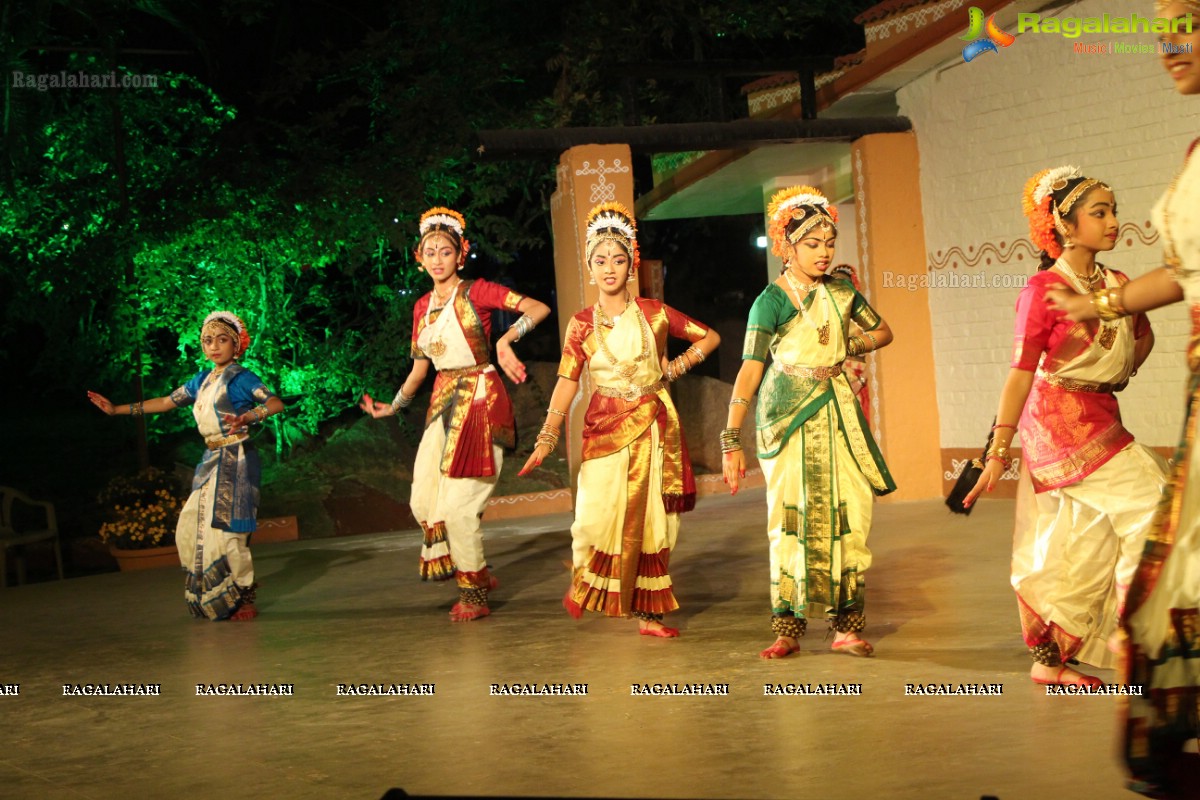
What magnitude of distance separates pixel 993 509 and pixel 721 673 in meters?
5.07

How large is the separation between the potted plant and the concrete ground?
243 cm

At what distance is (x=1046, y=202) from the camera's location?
4.88 m

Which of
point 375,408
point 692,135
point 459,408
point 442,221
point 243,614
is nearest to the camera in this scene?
point 459,408

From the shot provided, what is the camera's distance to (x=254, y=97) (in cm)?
1578

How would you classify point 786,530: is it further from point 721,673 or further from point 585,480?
point 585,480

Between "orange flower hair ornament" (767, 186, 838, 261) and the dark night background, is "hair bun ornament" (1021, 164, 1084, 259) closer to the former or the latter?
"orange flower hair ornament" (767, 186, 838, 261)

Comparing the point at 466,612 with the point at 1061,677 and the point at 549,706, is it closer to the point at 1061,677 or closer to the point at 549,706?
the point at 549,706

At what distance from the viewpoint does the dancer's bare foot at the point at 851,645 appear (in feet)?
17.6

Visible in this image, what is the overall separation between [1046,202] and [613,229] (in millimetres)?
2140

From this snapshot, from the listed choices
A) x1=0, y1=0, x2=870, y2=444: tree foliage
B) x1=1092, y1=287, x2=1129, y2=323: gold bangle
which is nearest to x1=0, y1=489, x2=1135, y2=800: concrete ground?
x1=1092, y1=287, x2=1129, y2=323: gold bangle

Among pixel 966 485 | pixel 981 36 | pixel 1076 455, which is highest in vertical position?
pixel 981 36

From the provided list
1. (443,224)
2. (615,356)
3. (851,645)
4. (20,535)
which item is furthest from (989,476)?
(20,535)

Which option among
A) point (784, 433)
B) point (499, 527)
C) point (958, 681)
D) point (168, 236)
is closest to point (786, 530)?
point (784, 433)

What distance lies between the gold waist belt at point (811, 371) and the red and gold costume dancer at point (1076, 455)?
90cm
